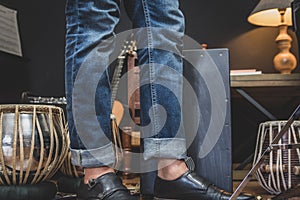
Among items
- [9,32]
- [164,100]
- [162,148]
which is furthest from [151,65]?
[9,32]

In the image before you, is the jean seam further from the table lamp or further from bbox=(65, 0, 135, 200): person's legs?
the table lamp

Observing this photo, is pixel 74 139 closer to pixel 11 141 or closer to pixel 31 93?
pixel 11 141

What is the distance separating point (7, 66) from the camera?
2.96m

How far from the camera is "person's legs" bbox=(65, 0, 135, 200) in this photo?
41.1 inches

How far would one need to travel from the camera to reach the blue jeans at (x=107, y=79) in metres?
1.05

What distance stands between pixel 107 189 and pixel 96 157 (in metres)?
0.08

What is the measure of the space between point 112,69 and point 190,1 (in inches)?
28.7

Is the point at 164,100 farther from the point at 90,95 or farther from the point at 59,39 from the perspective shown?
the point at 59,39

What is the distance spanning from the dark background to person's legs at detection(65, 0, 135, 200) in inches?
74.9

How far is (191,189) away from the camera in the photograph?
3.59 ft

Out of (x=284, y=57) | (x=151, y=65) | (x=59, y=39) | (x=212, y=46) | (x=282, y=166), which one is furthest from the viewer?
(x=59, y=39)

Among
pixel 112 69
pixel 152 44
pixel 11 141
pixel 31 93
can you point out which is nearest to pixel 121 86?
pixel 112 69

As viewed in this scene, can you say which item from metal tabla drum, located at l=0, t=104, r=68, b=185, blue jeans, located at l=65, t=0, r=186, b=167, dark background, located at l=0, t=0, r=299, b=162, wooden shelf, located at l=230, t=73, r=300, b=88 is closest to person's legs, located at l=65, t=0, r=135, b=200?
blue jeans, located at l=65, t=0, r=186, b=167

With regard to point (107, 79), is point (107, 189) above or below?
below
